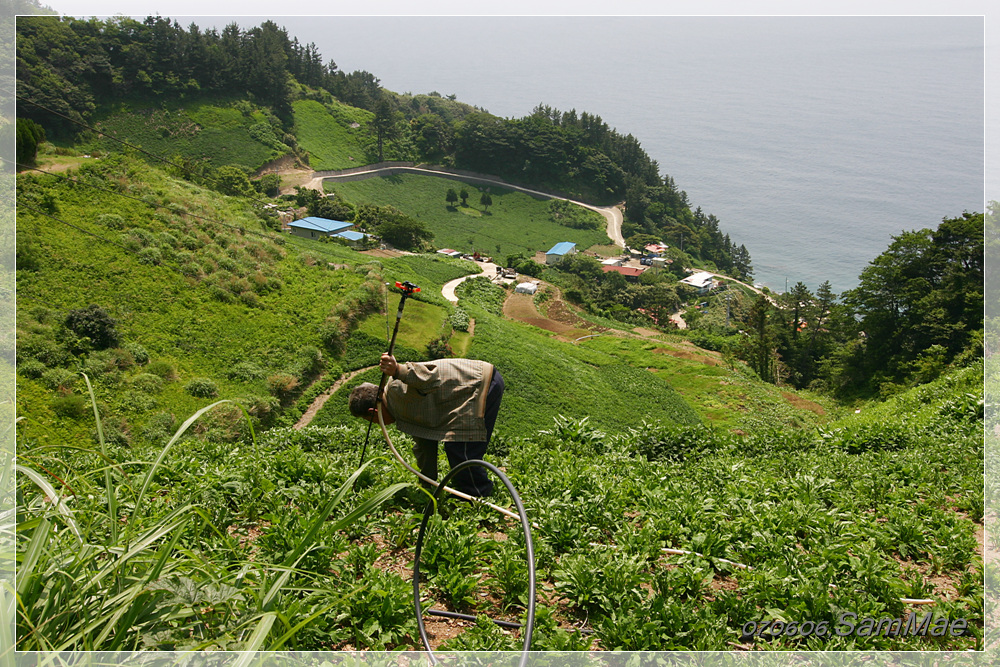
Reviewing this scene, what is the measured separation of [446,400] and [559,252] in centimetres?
7078

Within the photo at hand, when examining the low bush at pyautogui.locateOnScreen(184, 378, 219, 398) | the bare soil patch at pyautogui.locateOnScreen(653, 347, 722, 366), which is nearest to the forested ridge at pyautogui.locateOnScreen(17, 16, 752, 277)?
the bare soil patch at pyautogui.locateOnScreen(653, 347, 722, 366)

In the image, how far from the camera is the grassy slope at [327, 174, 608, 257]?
76188 millimetres

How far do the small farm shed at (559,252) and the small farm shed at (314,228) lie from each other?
2471 cm

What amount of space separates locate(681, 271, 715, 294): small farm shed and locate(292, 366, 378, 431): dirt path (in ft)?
182

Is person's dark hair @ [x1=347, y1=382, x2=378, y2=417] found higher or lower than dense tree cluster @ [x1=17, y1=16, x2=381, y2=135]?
lower

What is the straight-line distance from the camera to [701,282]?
7381 cm

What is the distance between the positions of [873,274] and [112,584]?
4506 cm

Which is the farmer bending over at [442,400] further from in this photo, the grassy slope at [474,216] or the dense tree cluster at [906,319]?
the grassy slope at [474,216]

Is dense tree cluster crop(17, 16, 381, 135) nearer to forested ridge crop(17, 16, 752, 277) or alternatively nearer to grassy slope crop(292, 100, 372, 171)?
forested ridge crop(17, 16, 752, 277)

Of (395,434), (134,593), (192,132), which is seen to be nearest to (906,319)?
(395,434)

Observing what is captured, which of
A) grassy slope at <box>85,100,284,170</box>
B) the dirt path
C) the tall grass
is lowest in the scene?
the dirt path

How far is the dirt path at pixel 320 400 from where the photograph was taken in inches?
880

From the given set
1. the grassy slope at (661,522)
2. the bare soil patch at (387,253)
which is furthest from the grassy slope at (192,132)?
the grassy slope at (661,522)

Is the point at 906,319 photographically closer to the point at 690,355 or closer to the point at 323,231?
the point at 690,355
